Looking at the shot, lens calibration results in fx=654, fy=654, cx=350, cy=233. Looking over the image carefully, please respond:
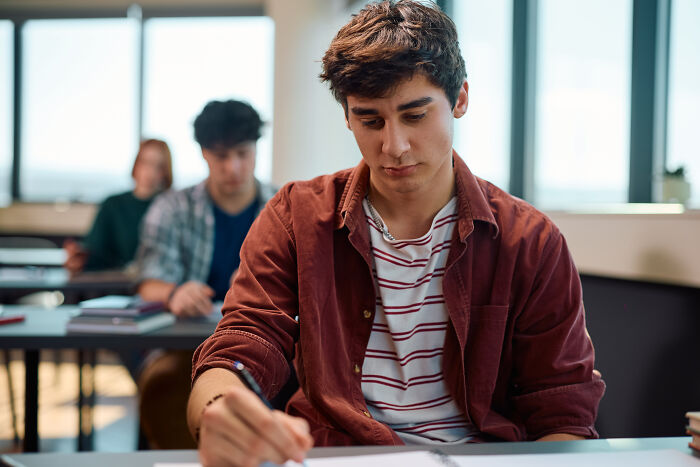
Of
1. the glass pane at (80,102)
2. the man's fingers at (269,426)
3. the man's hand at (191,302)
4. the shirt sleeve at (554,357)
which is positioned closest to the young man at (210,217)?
the man's hand at (191,302)

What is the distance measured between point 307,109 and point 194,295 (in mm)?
3429

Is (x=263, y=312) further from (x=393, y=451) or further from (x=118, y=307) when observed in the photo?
(x=118, y=307)

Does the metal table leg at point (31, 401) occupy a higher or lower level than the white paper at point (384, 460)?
lower

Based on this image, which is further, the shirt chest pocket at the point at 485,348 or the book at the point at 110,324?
the book at the point at 110,324

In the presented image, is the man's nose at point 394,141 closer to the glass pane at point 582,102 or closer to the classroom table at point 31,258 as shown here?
the glass pane at point 582,102

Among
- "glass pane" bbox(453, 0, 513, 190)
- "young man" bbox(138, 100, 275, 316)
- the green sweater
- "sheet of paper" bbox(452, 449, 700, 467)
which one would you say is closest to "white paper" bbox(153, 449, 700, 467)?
"sheet of paper" bbox(452, 449, 700, 467)

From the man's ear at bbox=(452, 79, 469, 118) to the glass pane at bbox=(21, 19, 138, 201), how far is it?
5143 mm

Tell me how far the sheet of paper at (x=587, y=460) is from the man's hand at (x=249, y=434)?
241 millimetres

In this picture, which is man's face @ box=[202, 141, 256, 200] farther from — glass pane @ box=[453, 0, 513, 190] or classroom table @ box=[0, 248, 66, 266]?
classroom table @ box=[0, 248, 66, 266]

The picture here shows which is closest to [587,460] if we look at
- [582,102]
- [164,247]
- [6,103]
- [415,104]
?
[415,104]

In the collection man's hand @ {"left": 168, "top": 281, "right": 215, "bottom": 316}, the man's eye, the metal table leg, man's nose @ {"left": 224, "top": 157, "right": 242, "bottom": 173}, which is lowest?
the metal table leg

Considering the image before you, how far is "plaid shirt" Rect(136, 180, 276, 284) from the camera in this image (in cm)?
251

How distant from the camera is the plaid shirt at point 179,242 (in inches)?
99.0

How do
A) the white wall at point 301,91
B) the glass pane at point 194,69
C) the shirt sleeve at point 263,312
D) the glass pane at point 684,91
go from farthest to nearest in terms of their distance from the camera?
the glass pane at point 194,69
the white wall at point 301,91
the glass pane at point 684,91
the shirt sleeve at point 263,312
